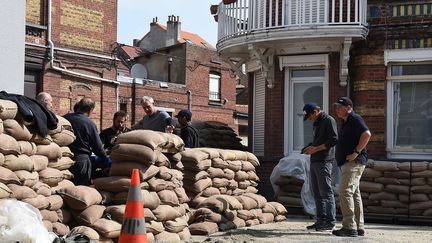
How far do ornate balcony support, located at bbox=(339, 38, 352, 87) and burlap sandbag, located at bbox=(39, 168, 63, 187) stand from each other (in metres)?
8.53

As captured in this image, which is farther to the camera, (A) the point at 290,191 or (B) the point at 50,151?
(A) the point at 290,191

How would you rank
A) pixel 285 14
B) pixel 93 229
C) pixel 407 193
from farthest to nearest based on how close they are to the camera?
pixel 285 14 → pixel 407 193 → pixel 93 229

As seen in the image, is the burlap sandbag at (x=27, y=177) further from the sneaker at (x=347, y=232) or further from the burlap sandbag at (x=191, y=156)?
the sneaker at (x=347, y=232)

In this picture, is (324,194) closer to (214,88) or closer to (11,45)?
(11,45)

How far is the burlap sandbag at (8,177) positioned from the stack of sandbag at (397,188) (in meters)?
8.01

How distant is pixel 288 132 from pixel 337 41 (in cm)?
261

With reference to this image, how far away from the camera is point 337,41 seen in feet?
45.6

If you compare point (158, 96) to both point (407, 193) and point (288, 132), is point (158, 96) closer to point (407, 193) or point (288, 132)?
point (288, 132)

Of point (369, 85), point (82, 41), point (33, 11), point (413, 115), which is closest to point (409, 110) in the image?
point (413, 115)

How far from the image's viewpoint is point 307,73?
14.8 m

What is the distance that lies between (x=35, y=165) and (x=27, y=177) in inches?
13.0

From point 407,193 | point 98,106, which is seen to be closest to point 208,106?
point 98,106

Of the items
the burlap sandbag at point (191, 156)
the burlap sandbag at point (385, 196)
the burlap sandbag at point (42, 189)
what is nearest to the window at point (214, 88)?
the burlap sandbag at point (385, 196)

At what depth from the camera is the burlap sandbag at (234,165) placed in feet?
34.2
